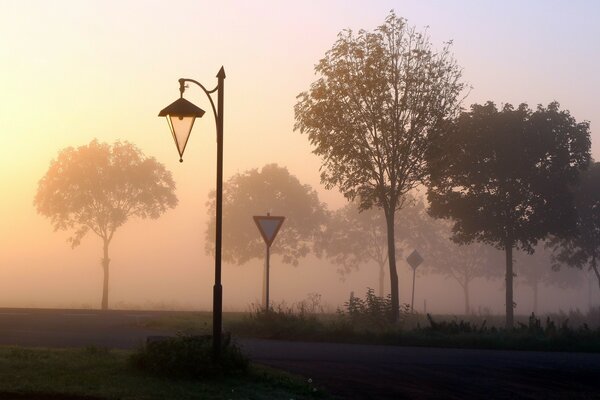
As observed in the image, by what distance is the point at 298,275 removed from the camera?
504 ft

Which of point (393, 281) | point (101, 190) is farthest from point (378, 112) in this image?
point (101, 190)

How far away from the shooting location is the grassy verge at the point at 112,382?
1373cm

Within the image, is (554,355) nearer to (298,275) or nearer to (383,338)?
(383,338)

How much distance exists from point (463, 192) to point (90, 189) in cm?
2366

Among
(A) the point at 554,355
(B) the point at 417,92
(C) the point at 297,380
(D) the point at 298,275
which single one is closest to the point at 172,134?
(C) the point at 297,380

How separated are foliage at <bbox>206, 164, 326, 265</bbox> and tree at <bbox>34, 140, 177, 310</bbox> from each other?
1586 centimetres

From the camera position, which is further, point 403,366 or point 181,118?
point 403,366

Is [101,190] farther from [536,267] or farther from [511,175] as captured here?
[536,267]

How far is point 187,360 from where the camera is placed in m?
15.8

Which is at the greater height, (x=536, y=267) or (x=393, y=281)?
(x=536, y=267)

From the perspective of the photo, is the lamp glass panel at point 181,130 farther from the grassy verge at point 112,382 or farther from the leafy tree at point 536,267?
the leafy tree at point 536,267

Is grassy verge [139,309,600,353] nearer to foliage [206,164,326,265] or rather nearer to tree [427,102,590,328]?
tree [427,102,590,328]

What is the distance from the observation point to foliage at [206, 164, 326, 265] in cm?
7825

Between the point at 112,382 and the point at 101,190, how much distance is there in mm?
46919
